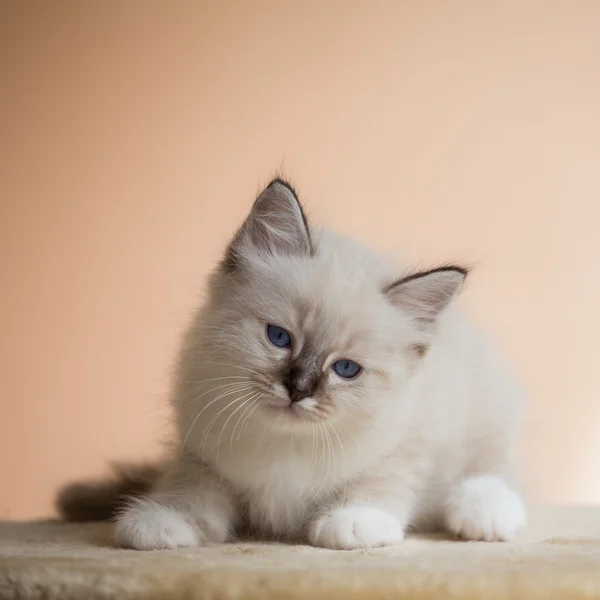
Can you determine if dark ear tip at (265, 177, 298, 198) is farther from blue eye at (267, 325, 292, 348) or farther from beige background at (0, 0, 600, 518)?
beige background at (0, 0, 600, 518)

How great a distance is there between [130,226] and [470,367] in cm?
151

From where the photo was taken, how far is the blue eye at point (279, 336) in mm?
1586

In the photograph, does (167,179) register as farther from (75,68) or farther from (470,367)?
(470,367)

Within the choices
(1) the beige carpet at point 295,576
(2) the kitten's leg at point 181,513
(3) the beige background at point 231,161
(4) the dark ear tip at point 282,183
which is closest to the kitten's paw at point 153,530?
(2) the kitten's leg at point 181,513

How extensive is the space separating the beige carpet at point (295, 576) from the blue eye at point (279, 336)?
0.41 m

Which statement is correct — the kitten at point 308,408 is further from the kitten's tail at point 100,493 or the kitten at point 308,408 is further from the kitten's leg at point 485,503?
the kitten's tail at point 100,493

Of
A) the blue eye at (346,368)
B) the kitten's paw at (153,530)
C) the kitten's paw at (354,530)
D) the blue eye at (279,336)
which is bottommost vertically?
the kitten's paw at (153,530)

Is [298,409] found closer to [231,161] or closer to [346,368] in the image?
[346,368]

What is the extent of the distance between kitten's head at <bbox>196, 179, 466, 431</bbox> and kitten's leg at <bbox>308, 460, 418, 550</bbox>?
0.58 ft

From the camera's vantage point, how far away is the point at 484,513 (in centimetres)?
166

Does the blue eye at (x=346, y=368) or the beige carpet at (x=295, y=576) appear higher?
the blue eye at (x=346, y=368)

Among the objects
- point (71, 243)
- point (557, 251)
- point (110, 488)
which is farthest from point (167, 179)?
point (557, 251)

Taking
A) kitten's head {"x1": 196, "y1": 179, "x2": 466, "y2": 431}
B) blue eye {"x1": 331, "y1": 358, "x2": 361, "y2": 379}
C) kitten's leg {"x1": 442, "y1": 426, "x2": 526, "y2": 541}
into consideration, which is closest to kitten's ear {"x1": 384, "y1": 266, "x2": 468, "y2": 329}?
kitten's head {"x1": 196, "y1": 179, "x2": 466, "y2": 431}

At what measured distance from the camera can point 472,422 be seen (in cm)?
195
